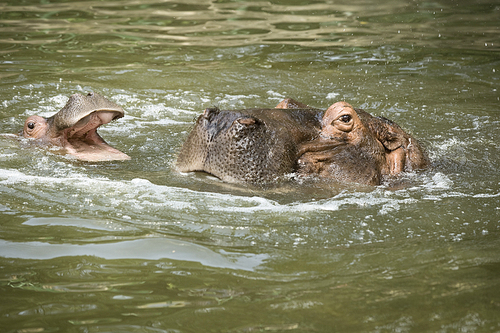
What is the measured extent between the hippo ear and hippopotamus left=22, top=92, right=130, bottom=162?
2.07 metres

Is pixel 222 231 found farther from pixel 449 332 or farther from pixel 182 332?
pixel 449 332

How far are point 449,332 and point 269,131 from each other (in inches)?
82.7

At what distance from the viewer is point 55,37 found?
11.3 meters

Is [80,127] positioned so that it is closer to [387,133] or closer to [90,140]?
[90,140]

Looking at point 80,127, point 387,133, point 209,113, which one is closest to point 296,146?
point 209,113

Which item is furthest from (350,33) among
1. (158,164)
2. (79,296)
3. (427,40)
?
(79,296)

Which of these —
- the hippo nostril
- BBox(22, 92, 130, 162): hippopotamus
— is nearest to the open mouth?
BBox(22, 92, 130, 162): hippopotamus

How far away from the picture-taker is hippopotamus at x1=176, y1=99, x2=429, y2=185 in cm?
421

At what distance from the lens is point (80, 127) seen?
5.35m

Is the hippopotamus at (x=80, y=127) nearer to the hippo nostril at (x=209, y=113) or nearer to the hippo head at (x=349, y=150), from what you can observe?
the hippo nostril at (x=209, y=113)

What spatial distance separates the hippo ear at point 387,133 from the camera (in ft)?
16.0

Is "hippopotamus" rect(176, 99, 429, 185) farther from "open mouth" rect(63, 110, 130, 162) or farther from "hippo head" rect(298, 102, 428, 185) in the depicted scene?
"open mouth" rect(63, 110, 130, 162)

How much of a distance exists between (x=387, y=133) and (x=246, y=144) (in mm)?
1309

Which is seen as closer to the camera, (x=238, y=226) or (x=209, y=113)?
(x=238, y=226)
